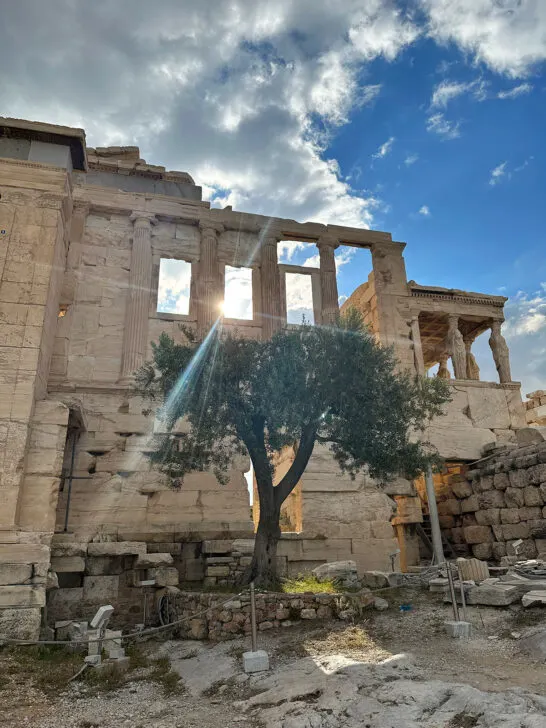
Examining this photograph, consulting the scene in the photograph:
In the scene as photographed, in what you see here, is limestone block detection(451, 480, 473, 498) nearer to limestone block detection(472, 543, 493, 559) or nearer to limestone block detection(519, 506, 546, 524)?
limestone block detection(472, 543, 493, 559)

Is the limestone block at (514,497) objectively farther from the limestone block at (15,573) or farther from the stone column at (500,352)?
the limestone block at (15,573)

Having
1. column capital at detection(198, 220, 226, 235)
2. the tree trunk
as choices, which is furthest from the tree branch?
column capital at detection(198, 220, 226, 235)

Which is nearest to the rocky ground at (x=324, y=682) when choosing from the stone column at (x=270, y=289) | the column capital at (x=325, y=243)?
the stone column at (x=270, y=289)

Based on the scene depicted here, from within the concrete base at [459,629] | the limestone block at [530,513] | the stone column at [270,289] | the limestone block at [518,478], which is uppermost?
the stone column at [270,289]

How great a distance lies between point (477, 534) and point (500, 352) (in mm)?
6161

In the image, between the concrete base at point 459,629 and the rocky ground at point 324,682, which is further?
the concrete base at point 459,629

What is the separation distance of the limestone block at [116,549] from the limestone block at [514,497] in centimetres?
909

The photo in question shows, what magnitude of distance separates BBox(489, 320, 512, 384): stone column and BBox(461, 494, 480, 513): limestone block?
13.5 feet

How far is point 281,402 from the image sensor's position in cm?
988

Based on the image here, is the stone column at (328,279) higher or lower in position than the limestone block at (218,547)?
higher

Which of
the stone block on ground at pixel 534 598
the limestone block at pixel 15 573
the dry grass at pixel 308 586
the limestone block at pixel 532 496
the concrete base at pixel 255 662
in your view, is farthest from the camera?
the limestone block at pixel 532 496

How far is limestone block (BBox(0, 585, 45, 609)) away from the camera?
8.20m

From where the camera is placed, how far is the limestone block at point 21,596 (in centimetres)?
820

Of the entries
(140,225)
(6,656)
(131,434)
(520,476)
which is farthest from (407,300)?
(6,656)
